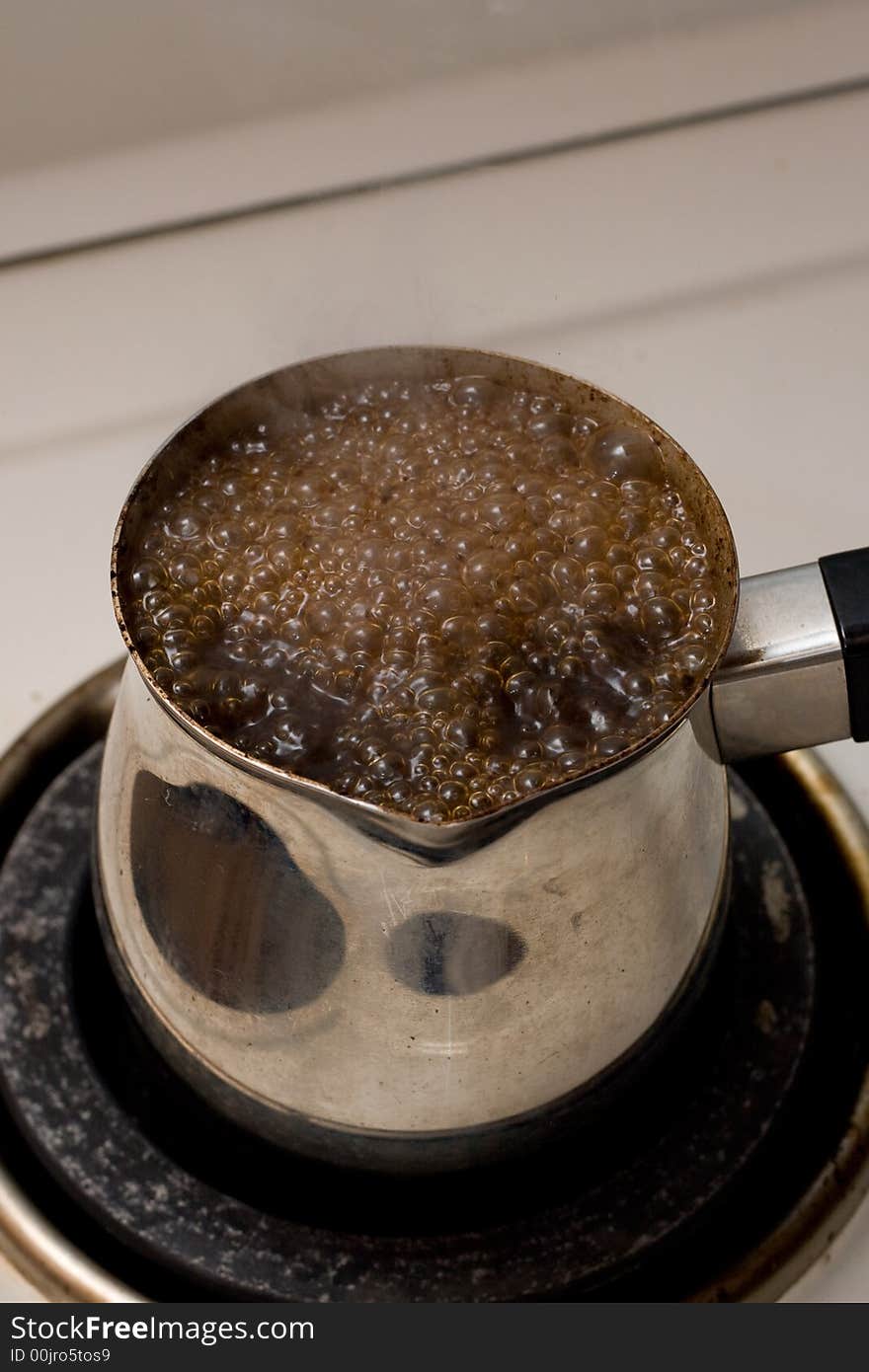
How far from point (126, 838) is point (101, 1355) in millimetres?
193

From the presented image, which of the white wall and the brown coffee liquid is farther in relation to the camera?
the white wall

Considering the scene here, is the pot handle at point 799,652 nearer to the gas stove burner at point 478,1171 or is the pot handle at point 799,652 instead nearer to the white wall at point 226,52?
the gas stove burner at point 478,1171

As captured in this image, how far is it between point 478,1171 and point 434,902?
6.0 inches

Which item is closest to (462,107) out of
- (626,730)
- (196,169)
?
(196,169)

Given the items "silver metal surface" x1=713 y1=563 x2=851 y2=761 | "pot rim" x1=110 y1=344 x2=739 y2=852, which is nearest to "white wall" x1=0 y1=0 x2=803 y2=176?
"pot rim" x1=110 y1=344 x2=739 y2=852

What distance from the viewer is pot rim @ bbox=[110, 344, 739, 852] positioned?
0.39 metres

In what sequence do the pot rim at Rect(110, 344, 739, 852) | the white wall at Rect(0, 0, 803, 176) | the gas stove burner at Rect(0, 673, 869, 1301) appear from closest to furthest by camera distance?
the pot rim at Rect(110, 344, 739, 852), the gas stove burner at Rect(0, 673, 869, 1301), the white wall at Rect(0, 0, 803, 176)

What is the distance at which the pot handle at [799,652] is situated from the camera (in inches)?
18.3

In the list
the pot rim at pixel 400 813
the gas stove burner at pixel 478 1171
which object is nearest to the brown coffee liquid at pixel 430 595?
the pot rim at pixel 400 813

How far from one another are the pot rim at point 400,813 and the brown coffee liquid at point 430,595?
0.01m

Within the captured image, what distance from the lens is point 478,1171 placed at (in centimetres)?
53

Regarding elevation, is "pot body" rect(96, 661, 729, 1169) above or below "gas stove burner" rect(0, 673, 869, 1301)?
above

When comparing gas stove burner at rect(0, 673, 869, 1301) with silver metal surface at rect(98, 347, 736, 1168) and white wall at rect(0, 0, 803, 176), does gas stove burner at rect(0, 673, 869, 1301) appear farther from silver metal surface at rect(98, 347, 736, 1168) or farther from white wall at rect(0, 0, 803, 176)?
white wall at rect(0, 0, 803, 176)

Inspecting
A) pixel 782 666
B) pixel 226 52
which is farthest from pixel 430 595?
pixel 226 52
